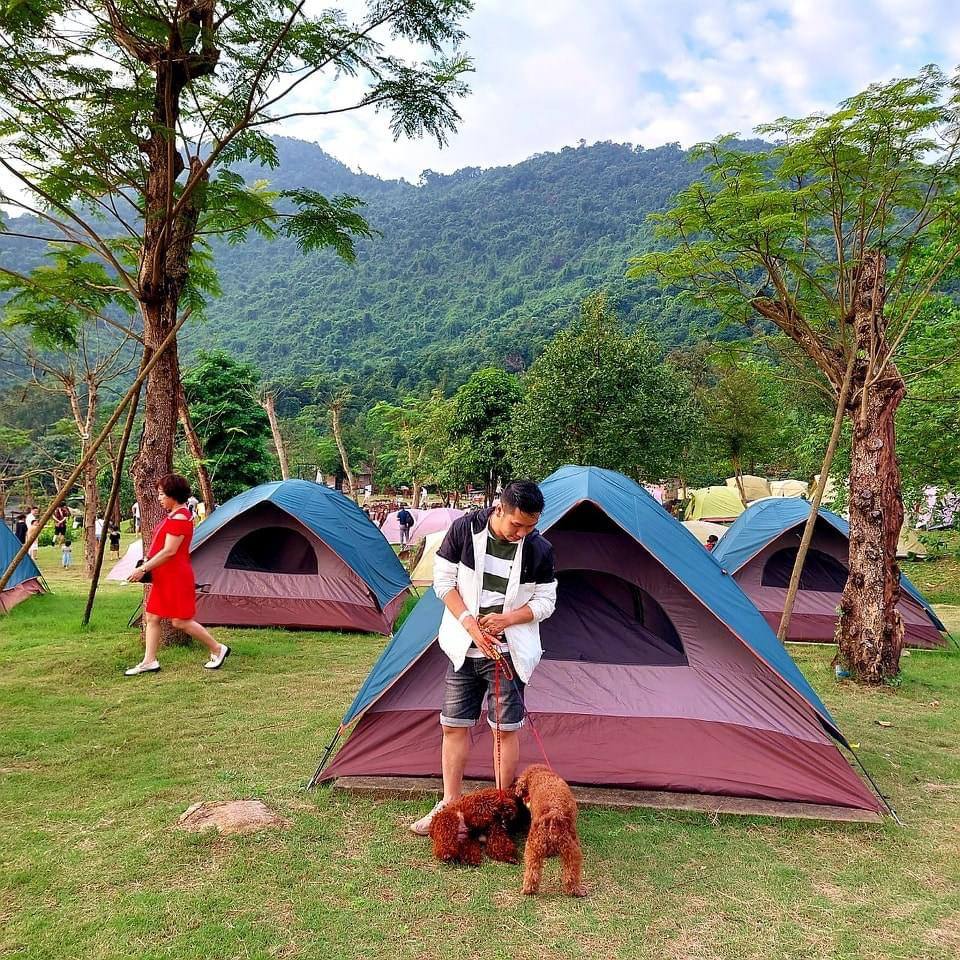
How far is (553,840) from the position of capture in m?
2.80

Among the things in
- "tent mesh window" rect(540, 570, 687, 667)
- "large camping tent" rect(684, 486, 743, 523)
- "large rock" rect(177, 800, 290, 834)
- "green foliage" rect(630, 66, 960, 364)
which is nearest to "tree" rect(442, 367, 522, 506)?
"large camping tent" rect(684, 486, 743, 523)

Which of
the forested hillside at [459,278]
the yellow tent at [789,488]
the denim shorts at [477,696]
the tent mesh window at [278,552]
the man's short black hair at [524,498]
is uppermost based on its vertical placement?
the forested hillside at [459,278]

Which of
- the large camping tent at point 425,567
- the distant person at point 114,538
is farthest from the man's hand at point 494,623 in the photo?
the distant person at point 114,538

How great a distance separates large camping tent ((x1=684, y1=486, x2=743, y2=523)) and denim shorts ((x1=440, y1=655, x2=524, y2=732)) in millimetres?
22172

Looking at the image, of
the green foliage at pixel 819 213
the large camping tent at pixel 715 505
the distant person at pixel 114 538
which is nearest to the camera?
the green foliage at pixel 819 213

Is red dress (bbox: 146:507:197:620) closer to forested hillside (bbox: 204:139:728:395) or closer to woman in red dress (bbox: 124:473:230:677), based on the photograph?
woman in red dress (bbox: 124:473:230:677)

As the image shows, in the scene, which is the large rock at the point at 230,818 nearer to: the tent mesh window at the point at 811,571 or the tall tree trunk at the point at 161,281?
the tall tree trunk at the point at 161,281

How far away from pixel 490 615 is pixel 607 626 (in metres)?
1.39

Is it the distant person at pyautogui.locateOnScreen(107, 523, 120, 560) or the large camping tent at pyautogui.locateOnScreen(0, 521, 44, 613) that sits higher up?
the large camping tent at pyautogui.locateOnScreen(0, 521, 44, 613)

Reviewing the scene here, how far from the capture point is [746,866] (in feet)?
10.3

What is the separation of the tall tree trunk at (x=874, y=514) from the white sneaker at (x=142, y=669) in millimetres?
6309

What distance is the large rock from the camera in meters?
3.31

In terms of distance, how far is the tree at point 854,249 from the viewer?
591cm

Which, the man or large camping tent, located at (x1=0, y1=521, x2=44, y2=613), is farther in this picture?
large camping tent, located at (x1=0, y1=521, x2=44, y2=613)
